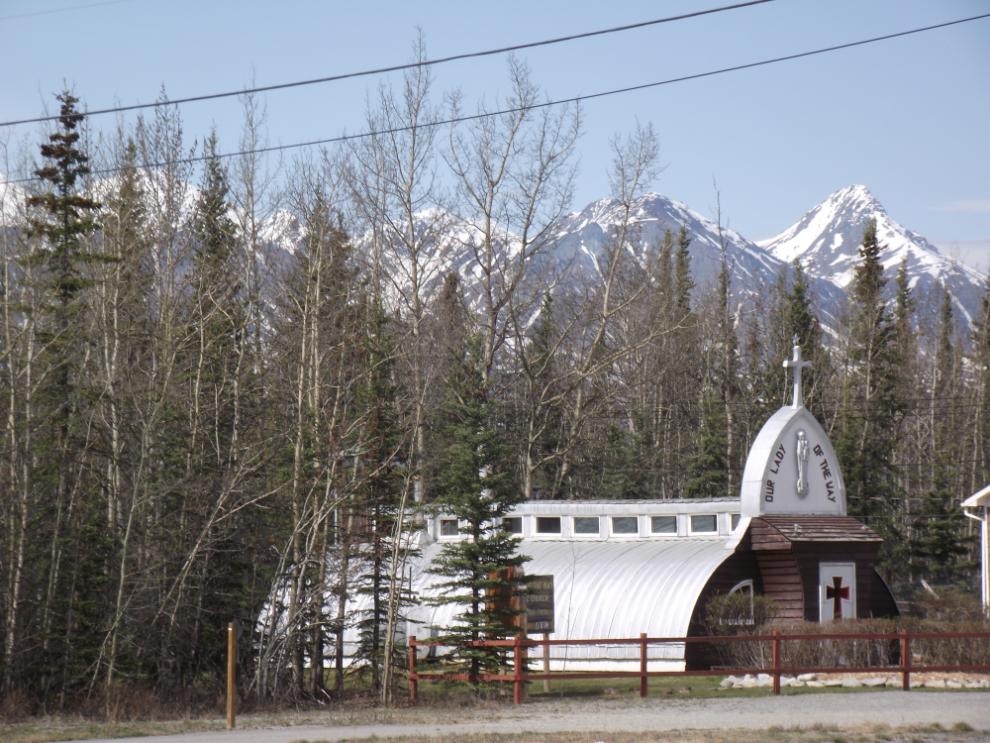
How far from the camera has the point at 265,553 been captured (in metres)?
24.9

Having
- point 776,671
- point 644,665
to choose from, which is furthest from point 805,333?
point 644,665

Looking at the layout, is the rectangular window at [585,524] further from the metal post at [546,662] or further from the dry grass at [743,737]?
the dry grass at [743,737]

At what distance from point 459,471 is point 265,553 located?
214 inches

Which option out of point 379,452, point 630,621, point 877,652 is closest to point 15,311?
point 379,452

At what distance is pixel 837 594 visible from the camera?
93.0 ft

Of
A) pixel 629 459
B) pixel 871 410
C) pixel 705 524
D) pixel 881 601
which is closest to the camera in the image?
pixel 881 601

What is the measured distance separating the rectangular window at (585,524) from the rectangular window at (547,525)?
0.57m

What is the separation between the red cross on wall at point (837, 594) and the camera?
2823 cm

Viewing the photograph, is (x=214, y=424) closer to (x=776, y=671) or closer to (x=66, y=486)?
(x=66, y=486)

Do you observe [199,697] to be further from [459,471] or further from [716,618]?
[716,618]

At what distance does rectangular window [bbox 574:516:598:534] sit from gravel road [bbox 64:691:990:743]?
11.6 m

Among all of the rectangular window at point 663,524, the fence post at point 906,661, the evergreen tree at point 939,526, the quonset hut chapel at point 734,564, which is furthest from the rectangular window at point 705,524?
the evergreen tree at point 939,526

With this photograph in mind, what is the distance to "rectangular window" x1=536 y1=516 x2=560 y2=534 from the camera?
32.0 metres

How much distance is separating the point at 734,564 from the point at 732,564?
0.08 metres
